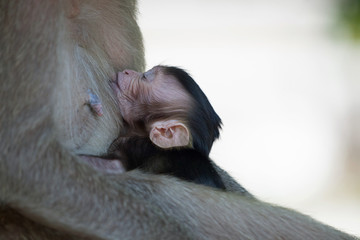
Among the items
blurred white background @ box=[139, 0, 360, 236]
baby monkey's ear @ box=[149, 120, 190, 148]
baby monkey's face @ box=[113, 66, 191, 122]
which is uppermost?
baby monkey's face @ box=[113, 66, 191, 122]

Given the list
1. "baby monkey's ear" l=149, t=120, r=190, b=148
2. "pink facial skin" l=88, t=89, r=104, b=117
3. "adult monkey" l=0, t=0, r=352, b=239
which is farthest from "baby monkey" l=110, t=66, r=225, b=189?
"adult monkey" l=0, t=0, r=352, b=239

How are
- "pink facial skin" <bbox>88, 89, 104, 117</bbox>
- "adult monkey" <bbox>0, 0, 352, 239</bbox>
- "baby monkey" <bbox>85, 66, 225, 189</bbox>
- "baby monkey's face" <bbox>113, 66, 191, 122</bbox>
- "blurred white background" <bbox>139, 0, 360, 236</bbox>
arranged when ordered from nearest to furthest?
"adult monkey" <bbox>0, 0, 352, 239</bbox> < "pink facial skin" <bbox>88, 89, 104, 117</bbox> < "baby monkey" <bbox>85, 66, 225, 189</bbox> < "baby monkey's face" <bbox>113, 66, 191, 122</bbox> < "blurred white background" <bbox>139, 0, 360, 236</bbox>

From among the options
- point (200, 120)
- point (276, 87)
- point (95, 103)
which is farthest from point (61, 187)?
point (276, 87)

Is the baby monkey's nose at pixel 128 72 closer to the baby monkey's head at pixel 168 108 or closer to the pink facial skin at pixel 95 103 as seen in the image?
the baby monkey's head at pixel 168 108

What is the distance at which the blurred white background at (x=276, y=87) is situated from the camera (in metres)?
9.02

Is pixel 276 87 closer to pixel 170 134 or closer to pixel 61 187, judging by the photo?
pixel 170 134

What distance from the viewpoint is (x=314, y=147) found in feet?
30.9

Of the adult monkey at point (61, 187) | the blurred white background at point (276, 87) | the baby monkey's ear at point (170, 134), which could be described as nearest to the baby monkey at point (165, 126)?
the baby monkey's ear at point (170, 134)

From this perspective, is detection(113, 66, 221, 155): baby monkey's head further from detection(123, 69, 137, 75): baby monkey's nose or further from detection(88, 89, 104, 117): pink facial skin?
detection(88, 89, 104, 117): pink facial skin

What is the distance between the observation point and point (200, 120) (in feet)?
12.6

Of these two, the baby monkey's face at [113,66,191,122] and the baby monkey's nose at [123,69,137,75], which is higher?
the baby monkey's nose at [123,69,137,75]

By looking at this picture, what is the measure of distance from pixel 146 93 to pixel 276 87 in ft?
18.5

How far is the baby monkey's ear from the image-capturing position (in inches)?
146

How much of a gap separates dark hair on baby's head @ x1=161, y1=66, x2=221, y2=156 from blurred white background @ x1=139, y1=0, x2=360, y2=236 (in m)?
4.83
